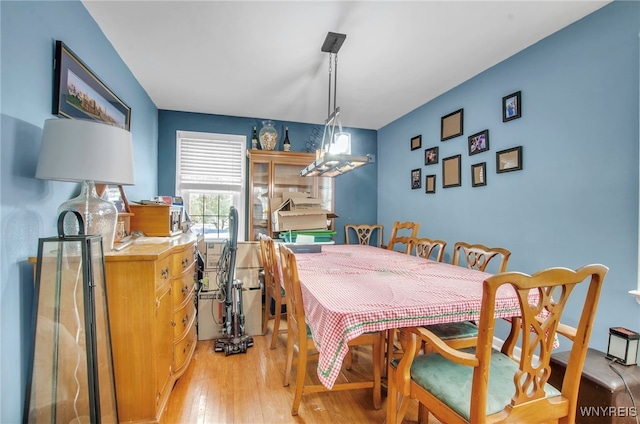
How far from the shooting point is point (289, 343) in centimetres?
199

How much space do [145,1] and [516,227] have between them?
115 inches

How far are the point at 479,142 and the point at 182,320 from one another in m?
2.77

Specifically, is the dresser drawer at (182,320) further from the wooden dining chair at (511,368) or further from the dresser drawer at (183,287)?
the wooden dining chair at (511,368)

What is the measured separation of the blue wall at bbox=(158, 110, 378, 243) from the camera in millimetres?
3613

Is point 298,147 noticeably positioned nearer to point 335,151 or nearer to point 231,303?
point 335,151

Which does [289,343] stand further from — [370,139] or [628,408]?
[370,139]

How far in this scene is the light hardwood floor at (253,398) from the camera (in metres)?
1.71

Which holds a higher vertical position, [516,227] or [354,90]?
[354,90]

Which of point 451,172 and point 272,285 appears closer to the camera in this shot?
point 272,285

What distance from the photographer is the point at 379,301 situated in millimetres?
1362

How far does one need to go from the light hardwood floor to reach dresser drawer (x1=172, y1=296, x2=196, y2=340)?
34cm

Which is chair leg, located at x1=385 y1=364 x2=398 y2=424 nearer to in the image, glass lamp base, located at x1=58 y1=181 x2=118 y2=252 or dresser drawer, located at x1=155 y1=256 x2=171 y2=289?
dresser drawer, located at x1=155 y1=256 x2=171 y2=289

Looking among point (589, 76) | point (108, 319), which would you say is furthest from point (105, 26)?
point (589, 76)

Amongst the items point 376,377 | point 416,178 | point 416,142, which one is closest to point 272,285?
point 376,377
